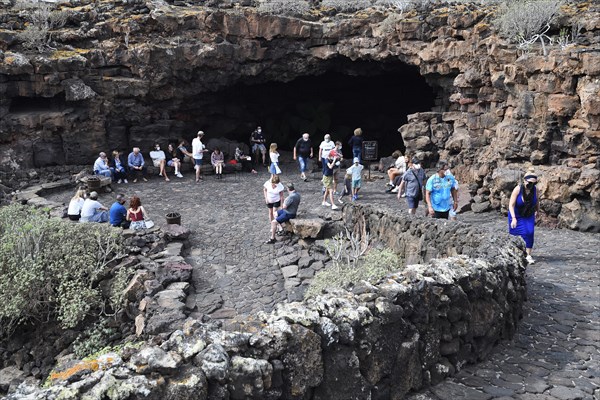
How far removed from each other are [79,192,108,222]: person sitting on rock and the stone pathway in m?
1.60

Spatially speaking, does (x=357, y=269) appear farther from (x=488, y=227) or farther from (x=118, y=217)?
(x=118, y=217)

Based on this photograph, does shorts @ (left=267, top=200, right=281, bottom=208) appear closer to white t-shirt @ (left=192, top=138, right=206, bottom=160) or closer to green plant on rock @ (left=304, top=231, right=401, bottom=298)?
green plant on rock @ (left=304, top=231, right=401, bottom=298)

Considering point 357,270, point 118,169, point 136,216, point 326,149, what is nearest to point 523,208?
point 357,270

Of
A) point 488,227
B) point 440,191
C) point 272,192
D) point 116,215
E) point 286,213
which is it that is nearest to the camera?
point 440,191

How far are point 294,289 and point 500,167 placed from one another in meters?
7.53

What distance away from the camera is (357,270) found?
10797 mm

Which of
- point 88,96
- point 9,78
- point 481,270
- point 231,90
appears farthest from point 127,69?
point 481,270

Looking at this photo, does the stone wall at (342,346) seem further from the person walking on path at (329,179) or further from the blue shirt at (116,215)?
the blue shirt at (116,215)

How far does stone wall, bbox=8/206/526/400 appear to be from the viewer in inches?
180

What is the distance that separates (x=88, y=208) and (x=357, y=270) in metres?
7.77

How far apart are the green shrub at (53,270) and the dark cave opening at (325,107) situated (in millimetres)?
13025

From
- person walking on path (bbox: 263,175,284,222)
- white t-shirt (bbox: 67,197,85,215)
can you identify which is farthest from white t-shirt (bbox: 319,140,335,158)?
white t-shirt (bbox: 67,197,85,215)

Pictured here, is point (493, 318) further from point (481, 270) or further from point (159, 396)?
point (159, 396)

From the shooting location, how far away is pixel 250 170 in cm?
2259
